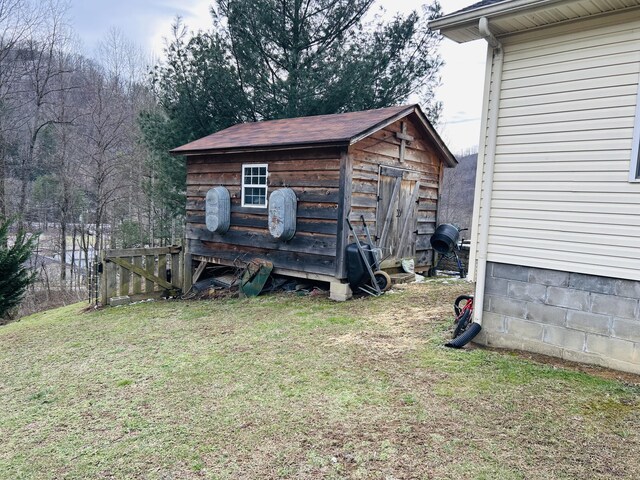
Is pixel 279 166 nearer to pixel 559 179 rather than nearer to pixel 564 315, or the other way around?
pixel 559 179

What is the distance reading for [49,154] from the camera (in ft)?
57.9

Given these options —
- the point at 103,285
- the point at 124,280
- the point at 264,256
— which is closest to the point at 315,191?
the point at 264,256

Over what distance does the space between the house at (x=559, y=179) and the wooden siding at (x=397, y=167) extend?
129 inches

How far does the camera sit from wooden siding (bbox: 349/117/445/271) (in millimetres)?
7938

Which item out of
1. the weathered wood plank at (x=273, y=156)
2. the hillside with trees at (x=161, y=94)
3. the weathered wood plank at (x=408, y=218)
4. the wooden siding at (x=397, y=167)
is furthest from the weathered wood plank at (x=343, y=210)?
the hillside with trees at (x=161, y=94)

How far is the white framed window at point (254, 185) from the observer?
8891 millimetres

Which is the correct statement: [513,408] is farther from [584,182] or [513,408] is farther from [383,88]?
[383,88]

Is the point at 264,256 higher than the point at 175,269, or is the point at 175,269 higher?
the point at 264,256

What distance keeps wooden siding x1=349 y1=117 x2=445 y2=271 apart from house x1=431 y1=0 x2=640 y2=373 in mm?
3266

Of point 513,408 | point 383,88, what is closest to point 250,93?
point 383,88

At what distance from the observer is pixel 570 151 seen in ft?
13.5

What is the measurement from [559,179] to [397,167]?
4.88m

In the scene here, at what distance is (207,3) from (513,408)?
49.0 feet

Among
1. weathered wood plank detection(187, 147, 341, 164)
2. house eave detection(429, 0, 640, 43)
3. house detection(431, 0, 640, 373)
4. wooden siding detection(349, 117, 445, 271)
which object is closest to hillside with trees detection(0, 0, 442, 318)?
weathered wood plank detection(187, 147, 341, 164)
